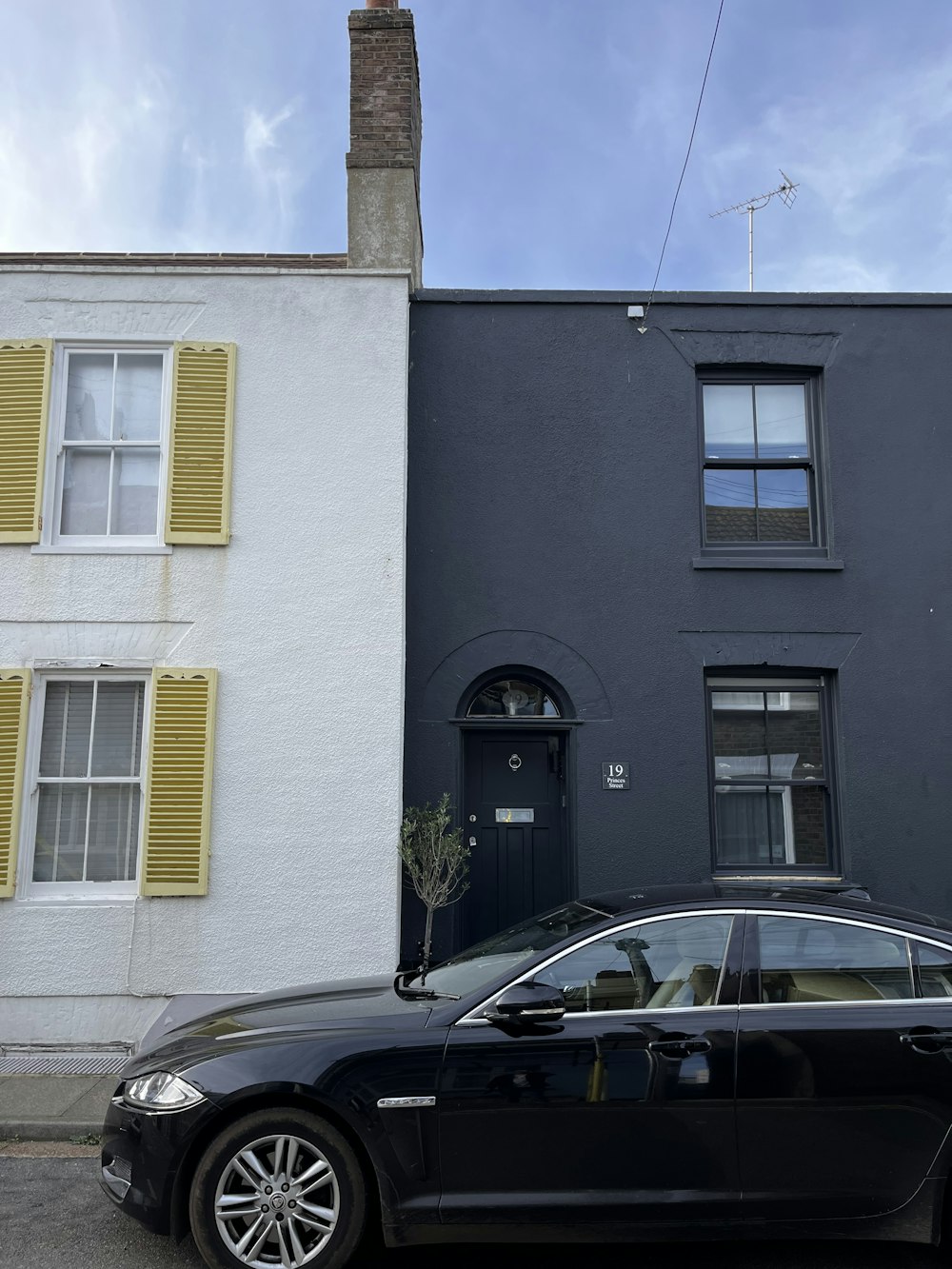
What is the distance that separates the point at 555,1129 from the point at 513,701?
16.7ft

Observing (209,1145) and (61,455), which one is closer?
(209,1145)

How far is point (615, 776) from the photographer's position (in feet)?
28.8

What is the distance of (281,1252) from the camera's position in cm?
421

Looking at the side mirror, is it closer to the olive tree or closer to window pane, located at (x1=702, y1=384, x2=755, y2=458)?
the olive tree

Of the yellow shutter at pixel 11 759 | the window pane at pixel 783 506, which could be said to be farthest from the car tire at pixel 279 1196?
the window pane at pixel 783 506

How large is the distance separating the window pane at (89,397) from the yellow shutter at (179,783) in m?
2.10

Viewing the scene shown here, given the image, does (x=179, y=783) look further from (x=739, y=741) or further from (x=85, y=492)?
(x=739, y=741)

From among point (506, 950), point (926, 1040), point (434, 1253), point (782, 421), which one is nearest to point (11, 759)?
point (506, 950)

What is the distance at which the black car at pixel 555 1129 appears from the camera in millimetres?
4188

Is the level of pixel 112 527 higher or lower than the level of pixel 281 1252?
higher

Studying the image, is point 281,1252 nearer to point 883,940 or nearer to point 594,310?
point 883,940

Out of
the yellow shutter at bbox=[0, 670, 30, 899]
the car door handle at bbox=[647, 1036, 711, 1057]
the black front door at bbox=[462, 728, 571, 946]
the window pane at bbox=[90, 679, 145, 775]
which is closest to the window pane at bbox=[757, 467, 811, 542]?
the black front door at bbox=[462, 728, 571, 946]

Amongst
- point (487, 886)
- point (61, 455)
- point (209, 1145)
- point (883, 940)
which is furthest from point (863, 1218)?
point (61, 455)

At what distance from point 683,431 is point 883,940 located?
18.3 feet
